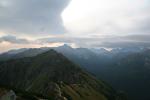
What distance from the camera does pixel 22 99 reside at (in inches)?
4862

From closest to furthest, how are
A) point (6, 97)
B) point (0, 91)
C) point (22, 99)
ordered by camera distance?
point (6, 97) < point (22, 99) < point (0, 91)

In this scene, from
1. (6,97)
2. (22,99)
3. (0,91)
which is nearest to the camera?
(6,97)

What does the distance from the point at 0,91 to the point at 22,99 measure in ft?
85.1

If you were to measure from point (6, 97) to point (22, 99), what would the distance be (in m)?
9.73

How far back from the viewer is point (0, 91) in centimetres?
14425

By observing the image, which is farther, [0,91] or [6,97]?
[0,91]

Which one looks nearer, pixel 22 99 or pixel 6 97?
pixel 6 97

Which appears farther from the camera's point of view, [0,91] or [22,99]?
[0,91]

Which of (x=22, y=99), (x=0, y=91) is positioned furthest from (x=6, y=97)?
(x=0, y=91)

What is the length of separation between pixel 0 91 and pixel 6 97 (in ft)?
100

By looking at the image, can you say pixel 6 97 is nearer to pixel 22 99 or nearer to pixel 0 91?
pixel 22 99

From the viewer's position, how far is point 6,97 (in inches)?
4552
